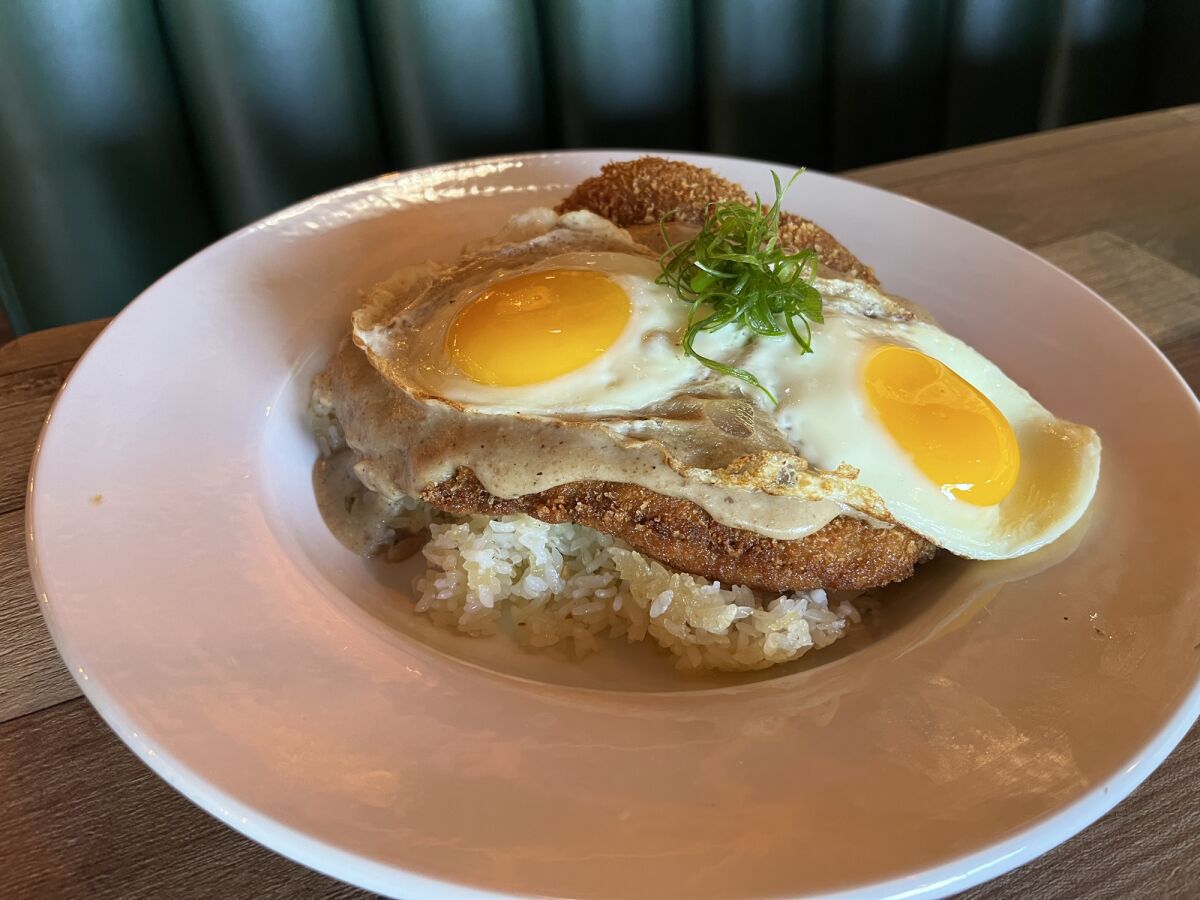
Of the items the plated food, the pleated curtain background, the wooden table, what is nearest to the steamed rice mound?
the plated food

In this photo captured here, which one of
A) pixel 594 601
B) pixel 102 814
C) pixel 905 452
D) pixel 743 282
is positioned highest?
pixel 743 282

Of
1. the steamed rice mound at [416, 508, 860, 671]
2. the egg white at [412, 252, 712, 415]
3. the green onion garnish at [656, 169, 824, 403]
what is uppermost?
the green onion garnish at [656, 169, 824, 403]

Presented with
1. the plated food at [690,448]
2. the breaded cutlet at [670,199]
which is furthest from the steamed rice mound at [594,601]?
the breaded cutlet at [670,199]

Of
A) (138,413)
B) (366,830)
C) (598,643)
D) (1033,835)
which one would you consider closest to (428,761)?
(366,830)

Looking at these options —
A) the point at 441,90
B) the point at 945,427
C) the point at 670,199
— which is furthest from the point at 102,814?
the point at 441,90

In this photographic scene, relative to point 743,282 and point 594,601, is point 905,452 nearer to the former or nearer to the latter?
point 743,282

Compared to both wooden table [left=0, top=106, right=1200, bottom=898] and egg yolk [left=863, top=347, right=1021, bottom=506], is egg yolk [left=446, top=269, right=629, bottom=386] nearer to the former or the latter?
egg yolk [left=863, top=347, right=1021, bottom=506]

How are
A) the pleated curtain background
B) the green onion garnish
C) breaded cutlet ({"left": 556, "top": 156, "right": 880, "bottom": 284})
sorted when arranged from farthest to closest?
the pleated curtain background → breaded cutlet ({"left": 556, "top": 156, "right": 880, "bottom": 284}) → the green onion garnish

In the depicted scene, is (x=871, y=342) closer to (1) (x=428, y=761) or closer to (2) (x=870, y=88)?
(1) (x=428, y=761)
